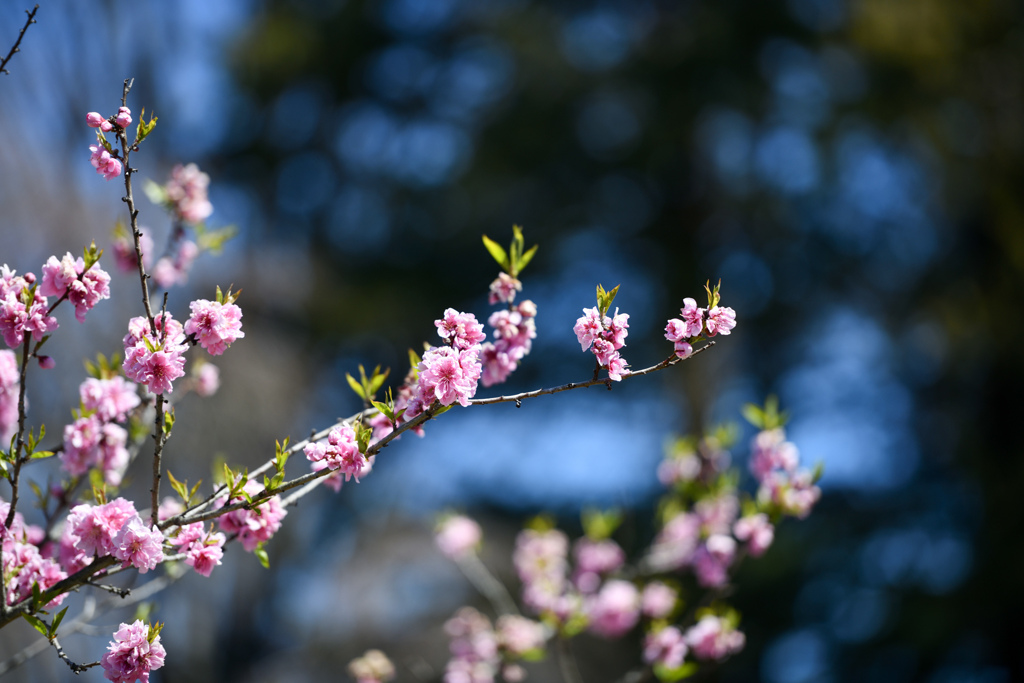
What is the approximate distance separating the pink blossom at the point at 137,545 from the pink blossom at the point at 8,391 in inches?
16.6

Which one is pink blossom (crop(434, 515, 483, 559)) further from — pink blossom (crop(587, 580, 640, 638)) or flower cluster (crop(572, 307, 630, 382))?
flower cluster (crop(572, 307, 630, 382))

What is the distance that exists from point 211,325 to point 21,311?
0.25 m

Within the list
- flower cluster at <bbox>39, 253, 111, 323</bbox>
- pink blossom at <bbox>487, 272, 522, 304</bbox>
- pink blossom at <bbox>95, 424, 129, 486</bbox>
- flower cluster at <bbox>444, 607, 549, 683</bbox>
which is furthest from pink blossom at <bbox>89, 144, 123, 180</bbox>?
flower cluster at <bbox>444, 607, 549, 683</bbox>

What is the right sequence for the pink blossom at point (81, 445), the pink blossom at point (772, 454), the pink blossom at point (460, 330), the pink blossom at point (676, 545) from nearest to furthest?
the pink blossom at point (460, 330) → the pink blossom at point (81, 445) → the pink blossom at point (772, 454) → the pink blossom at point (676, 545)

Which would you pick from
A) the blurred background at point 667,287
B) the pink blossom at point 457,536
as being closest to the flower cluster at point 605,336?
the pink blossom at point 457,536

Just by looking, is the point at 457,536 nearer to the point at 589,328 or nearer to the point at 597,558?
the point at 597,558

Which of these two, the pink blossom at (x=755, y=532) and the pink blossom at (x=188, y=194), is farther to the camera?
the pink blossom at (x=755, y=532)

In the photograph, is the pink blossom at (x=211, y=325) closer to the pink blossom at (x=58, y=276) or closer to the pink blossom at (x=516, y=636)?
the pink blossom at (x=58, y=276)

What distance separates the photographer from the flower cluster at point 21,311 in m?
0.99

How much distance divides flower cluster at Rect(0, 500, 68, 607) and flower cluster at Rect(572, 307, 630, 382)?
88 cm

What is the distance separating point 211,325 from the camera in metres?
1.06

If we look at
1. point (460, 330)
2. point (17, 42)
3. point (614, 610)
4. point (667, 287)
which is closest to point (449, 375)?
point (460, 330)

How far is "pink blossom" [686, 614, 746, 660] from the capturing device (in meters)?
1.88

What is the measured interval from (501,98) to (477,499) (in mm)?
3056
